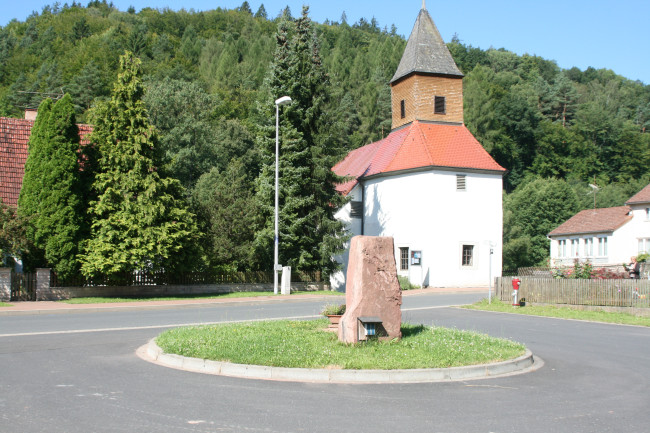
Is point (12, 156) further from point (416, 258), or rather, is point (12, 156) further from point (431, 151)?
point (431, 151)

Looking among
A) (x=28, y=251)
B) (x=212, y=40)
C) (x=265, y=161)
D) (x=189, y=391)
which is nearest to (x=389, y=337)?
(x=189, y=391)

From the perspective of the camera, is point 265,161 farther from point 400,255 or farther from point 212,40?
point 212,40

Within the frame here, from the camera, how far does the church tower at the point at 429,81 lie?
132 feet

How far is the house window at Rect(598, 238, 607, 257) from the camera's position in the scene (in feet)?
190

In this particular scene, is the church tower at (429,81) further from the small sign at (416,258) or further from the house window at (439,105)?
the small sign at (416,258)

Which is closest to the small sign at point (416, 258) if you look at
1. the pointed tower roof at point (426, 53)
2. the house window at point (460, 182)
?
the house window at point (460, 182)

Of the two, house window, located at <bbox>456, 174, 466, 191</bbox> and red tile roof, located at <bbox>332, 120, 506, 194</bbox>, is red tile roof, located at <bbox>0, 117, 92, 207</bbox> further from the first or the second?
house window, located at <bbox>456, 174, 466, 191</bbox>

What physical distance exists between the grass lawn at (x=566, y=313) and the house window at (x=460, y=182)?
14730 mm

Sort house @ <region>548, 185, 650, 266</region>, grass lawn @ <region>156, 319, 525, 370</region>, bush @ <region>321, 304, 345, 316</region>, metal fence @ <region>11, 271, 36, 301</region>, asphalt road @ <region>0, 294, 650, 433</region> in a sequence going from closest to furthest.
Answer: asphalt road @ <region>0, 294, 650, 433</region>
grass lawn @ <region>156, 319, 525, 370</region>
bush @ <region>321, 304, 345, 316</region>
metal fence @ <region>11, 271, 36, 301</region>
house @ <region>548, 185, 650, 266</region>

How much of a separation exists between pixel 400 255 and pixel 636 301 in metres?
19.8

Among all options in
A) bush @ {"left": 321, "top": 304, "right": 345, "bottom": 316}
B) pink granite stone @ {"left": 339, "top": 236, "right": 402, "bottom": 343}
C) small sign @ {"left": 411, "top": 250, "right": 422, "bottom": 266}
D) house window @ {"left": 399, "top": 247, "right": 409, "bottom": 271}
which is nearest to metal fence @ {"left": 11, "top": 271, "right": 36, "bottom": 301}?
bush @ {"left": 321, "top": 304, "right": 345, "bottom": 316}

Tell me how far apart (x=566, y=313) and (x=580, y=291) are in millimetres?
1811

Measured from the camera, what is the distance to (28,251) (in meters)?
25.1

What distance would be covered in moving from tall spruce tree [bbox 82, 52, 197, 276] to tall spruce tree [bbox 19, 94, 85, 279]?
815 millimetres
